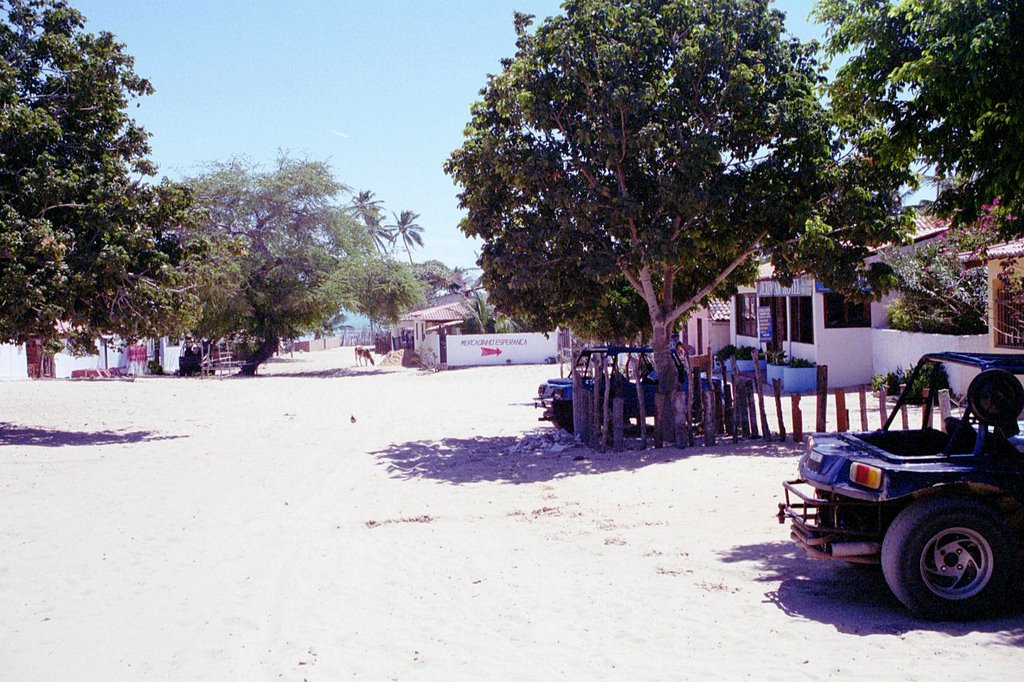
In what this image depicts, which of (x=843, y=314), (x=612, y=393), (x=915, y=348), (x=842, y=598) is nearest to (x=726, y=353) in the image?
(x=843, y=314)

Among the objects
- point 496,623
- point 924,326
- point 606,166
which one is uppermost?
point 606,166

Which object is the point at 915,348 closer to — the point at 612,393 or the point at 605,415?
the point at 612,393

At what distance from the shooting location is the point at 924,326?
20.5m

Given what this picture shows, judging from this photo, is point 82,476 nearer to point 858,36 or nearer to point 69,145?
point 69,145

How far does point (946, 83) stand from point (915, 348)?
1511cm

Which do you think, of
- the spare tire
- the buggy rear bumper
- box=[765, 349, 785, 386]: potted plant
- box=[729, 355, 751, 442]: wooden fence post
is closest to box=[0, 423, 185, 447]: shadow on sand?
box=[729, 355, 751, 442]: wooden fence post

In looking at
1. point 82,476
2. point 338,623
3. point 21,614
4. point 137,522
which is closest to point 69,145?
point 82,476

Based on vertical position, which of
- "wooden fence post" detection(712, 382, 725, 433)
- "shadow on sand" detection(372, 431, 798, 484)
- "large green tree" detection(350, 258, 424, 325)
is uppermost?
"large green tree" detection(350, 258, 424, 325)

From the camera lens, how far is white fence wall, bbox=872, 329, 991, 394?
18.0 meters

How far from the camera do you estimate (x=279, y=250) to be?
44.6 m

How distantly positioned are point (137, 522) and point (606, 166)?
30.0ft

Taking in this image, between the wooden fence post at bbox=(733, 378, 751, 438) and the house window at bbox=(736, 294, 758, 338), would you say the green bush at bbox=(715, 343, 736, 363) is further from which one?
the wooden fence post at bbox=(733, 378, 751, 438)

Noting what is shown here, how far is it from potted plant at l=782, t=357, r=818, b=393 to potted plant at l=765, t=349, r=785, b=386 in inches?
21.1

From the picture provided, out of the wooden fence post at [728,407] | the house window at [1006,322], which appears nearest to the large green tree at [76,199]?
the wooden fence post at [728,407]
